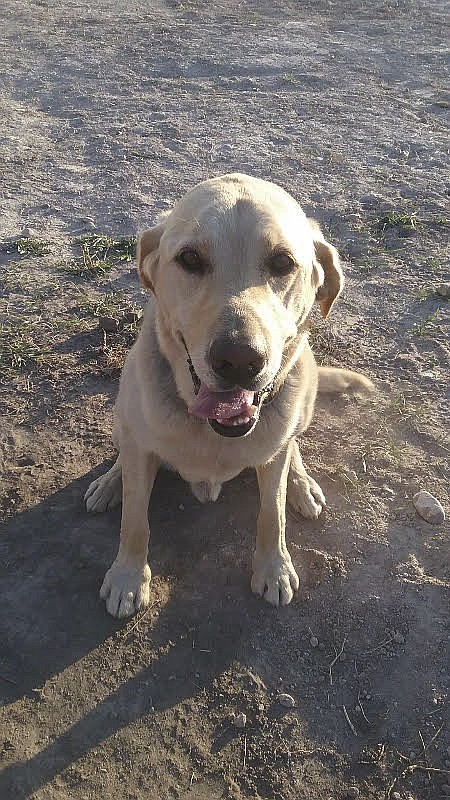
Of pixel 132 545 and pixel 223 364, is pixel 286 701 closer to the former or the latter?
pixel 132 545

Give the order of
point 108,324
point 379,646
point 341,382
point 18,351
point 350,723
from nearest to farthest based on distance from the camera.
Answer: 1. point 350,723
2. point 379,646
3. point 341,382
4. point 18,351
5. point 108,324

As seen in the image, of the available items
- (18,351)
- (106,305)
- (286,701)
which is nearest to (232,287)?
(286,701)

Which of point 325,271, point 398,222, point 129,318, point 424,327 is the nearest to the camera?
point 325,271

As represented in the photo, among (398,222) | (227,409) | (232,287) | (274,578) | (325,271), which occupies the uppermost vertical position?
(232,287)

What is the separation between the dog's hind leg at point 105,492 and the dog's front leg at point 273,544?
0.79 metres

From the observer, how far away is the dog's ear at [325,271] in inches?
110

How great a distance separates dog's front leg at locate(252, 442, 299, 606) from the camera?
2895 millimetres

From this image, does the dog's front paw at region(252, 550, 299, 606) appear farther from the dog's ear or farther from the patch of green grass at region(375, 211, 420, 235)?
the patch of green grass at region(375, 211, 420, 235)

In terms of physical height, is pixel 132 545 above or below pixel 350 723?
above

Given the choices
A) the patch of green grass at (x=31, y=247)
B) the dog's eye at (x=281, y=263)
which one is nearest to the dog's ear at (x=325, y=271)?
the dog's eye at (x=281, y=263)

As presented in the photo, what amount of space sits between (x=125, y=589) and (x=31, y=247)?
126 inches

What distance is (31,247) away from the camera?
502 centimetres

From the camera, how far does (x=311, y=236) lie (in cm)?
278

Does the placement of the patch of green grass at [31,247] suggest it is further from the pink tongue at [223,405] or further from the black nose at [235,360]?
the black nose at [235,360]
